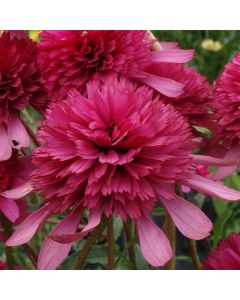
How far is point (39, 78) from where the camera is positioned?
0.52m

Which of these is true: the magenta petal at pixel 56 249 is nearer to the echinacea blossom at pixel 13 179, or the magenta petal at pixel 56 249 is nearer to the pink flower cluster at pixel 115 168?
the pink flower cluster at pixel 115 168

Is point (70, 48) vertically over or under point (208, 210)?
over

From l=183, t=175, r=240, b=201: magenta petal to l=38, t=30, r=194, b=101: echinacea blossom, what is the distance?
9 cm

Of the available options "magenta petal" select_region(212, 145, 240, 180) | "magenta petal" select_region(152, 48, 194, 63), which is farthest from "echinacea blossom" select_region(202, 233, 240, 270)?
"magenta petal" select_region(152, 48, 194, 63)

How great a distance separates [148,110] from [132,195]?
6 cm

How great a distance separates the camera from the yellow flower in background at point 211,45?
1.88 m

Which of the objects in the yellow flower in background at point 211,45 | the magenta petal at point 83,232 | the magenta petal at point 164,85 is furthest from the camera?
the yellow flower in background at point 211,45

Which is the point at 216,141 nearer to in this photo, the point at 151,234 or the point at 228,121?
the point at 228,121

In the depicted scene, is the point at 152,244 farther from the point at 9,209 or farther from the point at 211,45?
the point at 211,45

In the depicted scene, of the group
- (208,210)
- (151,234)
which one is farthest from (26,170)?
(208,210)

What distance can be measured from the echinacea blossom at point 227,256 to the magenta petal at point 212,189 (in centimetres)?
7

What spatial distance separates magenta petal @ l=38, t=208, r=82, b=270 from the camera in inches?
15.2

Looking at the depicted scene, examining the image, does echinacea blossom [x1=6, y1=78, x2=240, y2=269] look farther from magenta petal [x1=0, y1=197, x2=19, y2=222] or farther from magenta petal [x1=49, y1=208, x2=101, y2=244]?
magenta petal [x1=0, y1=197, x2=19, y2=222]

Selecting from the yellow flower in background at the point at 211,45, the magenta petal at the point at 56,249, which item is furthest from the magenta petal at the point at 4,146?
the yellow flower in background at the point at 211,45
